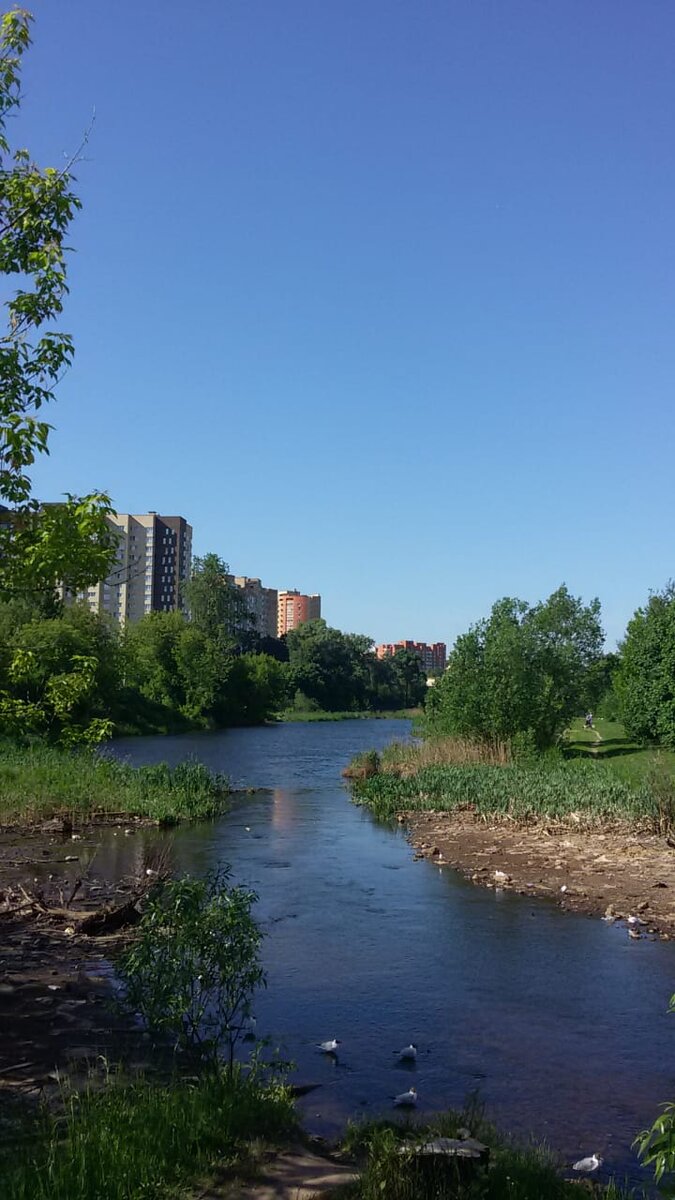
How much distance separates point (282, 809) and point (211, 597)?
236 ft

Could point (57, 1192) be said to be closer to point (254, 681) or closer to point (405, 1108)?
point (405, 1108)

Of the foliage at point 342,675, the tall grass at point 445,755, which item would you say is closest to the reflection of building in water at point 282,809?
the tall grass at point 445,755

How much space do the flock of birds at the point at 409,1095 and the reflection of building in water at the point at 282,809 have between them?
1528cm

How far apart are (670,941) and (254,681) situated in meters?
76.3

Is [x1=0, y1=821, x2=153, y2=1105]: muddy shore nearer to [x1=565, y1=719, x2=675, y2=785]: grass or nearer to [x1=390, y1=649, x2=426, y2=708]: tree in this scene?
[x1=565, y1=719, x2=675, y2=785]: grass

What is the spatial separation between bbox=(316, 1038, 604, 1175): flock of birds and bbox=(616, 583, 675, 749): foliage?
31285 millimetres

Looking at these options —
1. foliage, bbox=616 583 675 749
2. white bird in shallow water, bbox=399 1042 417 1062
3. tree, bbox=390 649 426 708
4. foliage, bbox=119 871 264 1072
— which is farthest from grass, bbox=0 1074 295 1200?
tree, bbox=390 649 426 708

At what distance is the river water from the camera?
8172 millimetres

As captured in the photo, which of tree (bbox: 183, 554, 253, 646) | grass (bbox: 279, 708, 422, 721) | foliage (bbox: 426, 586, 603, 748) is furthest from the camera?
grass (bbox: 279, 708, 422, 721)

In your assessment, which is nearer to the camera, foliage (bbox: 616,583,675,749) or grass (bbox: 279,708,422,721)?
foliage (bbox: 616,583,675,749)

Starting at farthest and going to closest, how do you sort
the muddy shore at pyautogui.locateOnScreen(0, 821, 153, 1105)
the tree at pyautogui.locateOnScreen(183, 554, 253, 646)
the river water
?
the tree at pyautogui.locateOnScreen(183, 554, 253, 646) → the river water → the muddy shore at pyautogui.locateOnScreen(0, 821, 153, 1105)

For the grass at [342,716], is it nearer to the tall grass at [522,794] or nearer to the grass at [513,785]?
the grass at [513,785]

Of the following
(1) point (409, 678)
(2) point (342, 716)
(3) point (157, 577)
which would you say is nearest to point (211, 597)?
(2) point (342, 716)

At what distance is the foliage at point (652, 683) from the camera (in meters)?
39.1
